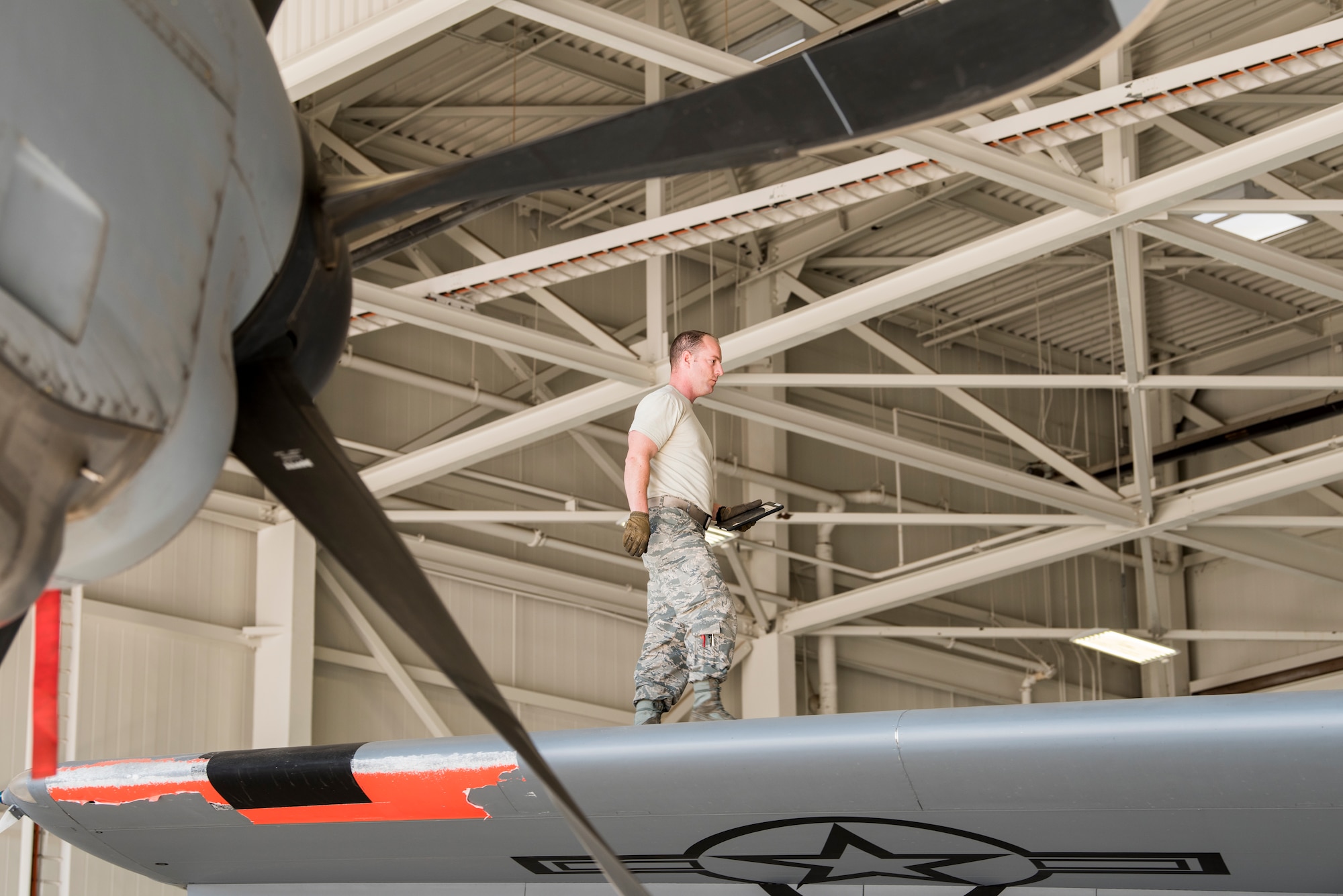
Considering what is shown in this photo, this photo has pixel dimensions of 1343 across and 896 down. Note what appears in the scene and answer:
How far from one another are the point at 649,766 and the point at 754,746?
15.8 inches

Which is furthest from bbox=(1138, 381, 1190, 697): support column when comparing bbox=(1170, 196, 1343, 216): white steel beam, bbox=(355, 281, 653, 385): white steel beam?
bbox=(355, 281, 653, 385): white steel beam

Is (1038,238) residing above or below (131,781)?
above

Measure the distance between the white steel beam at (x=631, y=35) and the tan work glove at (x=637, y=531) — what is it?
391 centimetres

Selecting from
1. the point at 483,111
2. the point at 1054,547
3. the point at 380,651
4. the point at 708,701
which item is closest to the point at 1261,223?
the point at 1054,547

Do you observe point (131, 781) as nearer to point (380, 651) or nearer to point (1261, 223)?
point (380, 651)

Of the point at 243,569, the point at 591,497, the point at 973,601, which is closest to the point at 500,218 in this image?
the point at 591,497

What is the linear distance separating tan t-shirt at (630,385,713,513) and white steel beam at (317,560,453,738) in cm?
1030

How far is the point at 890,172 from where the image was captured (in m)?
10.1

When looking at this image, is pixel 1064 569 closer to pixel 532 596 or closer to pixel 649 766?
pixel 532 596

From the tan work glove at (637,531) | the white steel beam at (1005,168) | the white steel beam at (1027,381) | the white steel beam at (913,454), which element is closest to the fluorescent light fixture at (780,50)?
the white steel beam at (1027,381)

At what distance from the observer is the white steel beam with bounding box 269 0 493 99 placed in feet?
28.6

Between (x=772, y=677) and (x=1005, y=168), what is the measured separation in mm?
9989

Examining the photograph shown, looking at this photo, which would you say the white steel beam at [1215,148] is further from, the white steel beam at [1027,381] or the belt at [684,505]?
the belt at [684,505]

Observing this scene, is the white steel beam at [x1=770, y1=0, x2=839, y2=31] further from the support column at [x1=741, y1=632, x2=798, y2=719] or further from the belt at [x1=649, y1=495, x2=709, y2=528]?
the belt at [x1=649, y1=495, x2=709, y2=528]
